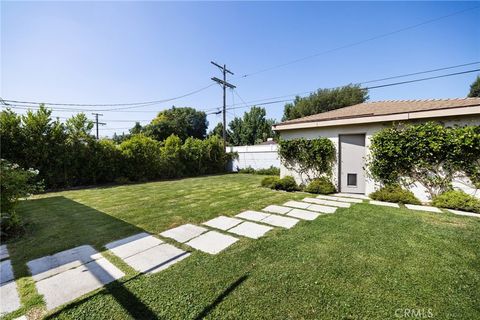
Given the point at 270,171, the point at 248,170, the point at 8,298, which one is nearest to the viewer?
the point at 8,298

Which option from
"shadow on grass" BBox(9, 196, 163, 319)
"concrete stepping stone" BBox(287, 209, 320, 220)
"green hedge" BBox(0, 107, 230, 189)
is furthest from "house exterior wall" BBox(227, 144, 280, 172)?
"shadow on grass" BBox(9, 196, 163, 319)

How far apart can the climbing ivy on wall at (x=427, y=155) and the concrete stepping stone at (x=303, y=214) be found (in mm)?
3062

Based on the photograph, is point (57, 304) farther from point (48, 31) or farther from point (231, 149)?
point (231, 149)

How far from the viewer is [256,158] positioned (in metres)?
14.7

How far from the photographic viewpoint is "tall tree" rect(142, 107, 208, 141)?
28.5 metres

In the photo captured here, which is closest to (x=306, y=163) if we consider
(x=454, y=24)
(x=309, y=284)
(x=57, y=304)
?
(x=309, y=284)

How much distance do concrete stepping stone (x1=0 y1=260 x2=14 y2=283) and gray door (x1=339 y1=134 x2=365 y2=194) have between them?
7526 millimetres

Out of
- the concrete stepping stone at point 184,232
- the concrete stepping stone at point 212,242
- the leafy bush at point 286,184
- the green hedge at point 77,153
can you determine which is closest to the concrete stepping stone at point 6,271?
the concrete stepping stone at point 184,232

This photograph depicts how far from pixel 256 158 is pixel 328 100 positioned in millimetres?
14434

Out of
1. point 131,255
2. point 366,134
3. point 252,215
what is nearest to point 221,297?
point 131,255

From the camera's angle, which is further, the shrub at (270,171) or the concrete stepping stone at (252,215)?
the shrub at (270,171)

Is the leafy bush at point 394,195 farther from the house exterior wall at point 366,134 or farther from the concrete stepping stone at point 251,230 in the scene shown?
the concrete stepping stone at point 251,230

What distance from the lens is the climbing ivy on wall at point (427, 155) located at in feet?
15.7

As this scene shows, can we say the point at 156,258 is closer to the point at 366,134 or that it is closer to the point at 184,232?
the point at 184,232
